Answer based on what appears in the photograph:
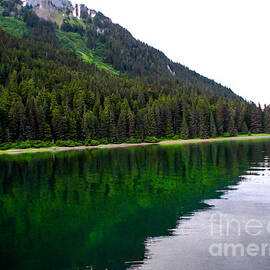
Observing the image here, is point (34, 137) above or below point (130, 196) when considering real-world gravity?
above

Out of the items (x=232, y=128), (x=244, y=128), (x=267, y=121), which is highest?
(x=267, y=121)

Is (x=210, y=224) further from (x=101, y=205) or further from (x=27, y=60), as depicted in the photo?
(x=27, y=60)

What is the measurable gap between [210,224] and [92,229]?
7.87 m

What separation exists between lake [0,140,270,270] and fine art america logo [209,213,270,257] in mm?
52

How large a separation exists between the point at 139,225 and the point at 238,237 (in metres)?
6.34

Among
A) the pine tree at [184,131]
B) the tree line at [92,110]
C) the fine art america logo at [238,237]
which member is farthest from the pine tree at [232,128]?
the fine art america logo at [238,237]

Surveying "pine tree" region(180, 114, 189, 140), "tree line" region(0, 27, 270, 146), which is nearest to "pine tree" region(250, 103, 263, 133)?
"tree line" region(0, 27, 270, 146)

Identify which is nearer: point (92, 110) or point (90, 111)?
point (90, 111)

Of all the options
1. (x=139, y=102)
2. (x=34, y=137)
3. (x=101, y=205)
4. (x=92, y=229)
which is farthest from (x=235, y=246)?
(x=139, y=102)

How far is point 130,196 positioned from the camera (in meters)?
27.9

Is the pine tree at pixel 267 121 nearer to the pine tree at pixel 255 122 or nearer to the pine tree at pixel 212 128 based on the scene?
the pine tree at pixel 255 122

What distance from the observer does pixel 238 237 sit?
56.0 ft

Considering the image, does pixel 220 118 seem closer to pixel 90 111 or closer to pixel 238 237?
pixel 90 111

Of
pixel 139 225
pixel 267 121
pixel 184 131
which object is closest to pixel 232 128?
pixel 267 121
